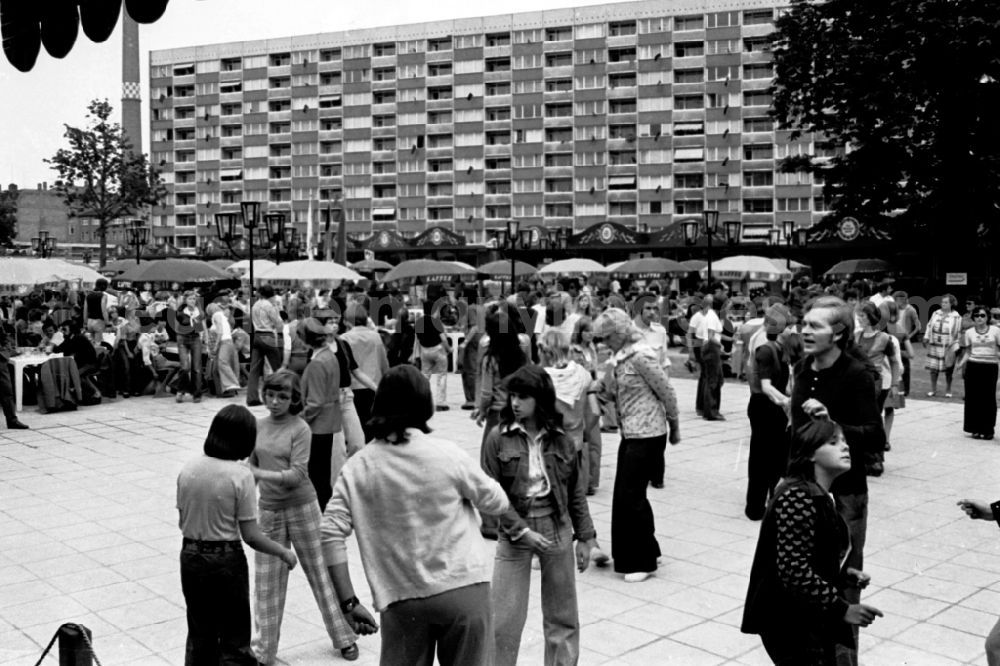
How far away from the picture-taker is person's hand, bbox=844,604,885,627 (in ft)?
10.6

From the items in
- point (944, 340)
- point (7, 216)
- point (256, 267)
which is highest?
point (7, 216)

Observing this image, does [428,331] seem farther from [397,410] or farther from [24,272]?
[397,410]

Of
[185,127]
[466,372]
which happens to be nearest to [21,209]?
[185,127]

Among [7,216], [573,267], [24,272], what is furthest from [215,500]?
[7,216]

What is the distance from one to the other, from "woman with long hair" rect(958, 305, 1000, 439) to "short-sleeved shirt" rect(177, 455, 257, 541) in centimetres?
1002

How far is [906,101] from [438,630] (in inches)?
990

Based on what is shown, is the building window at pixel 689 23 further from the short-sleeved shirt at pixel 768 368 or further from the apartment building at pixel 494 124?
the short-sleeved shirt at pixel 768 368

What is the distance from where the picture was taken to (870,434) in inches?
180

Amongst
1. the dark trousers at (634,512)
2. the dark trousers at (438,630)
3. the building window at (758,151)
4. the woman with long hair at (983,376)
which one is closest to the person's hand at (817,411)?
the dark trousers at (438,630)

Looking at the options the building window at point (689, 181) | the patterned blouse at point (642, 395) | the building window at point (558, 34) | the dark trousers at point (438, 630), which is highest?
the building window at point (558, 34)

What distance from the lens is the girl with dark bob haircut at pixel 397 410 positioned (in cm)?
325

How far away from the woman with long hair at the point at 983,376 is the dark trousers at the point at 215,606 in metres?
10.1

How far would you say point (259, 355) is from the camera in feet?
48.5

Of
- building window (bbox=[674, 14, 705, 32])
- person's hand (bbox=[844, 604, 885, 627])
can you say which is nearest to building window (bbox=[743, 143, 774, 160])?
building window (bbox=[674, 14, 705, 32])
